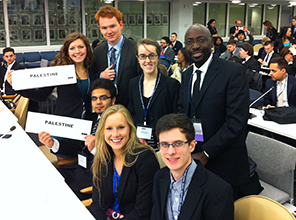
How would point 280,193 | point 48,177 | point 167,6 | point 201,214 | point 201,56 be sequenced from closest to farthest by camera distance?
point 201,214 < point 201,56 < point 48,177 < point 280,193 < point 167,6

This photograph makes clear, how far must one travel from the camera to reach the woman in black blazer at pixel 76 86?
109 inches

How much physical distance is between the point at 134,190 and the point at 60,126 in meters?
0.91

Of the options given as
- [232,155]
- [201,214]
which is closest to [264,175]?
[232,155]

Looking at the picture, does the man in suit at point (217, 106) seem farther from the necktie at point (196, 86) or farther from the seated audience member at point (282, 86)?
the seated audience member at point (282, 86)

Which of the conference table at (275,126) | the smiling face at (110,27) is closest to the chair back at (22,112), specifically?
the smiling face at (110,27)

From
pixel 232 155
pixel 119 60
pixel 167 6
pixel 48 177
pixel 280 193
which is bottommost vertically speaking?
pixel 280 193

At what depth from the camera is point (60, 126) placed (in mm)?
2551

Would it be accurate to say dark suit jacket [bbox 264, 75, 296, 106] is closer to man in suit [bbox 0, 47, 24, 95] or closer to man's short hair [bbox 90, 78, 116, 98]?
man's short hair [bbox 90, 78, 116, 98]

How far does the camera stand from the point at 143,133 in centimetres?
255

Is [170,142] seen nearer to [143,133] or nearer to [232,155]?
[232,155]

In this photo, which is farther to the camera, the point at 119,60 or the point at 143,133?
the point at 119,60

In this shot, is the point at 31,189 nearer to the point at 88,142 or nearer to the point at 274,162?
the point at 88,142

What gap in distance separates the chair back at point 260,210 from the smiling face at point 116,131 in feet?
2.75

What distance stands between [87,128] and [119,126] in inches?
18.4
